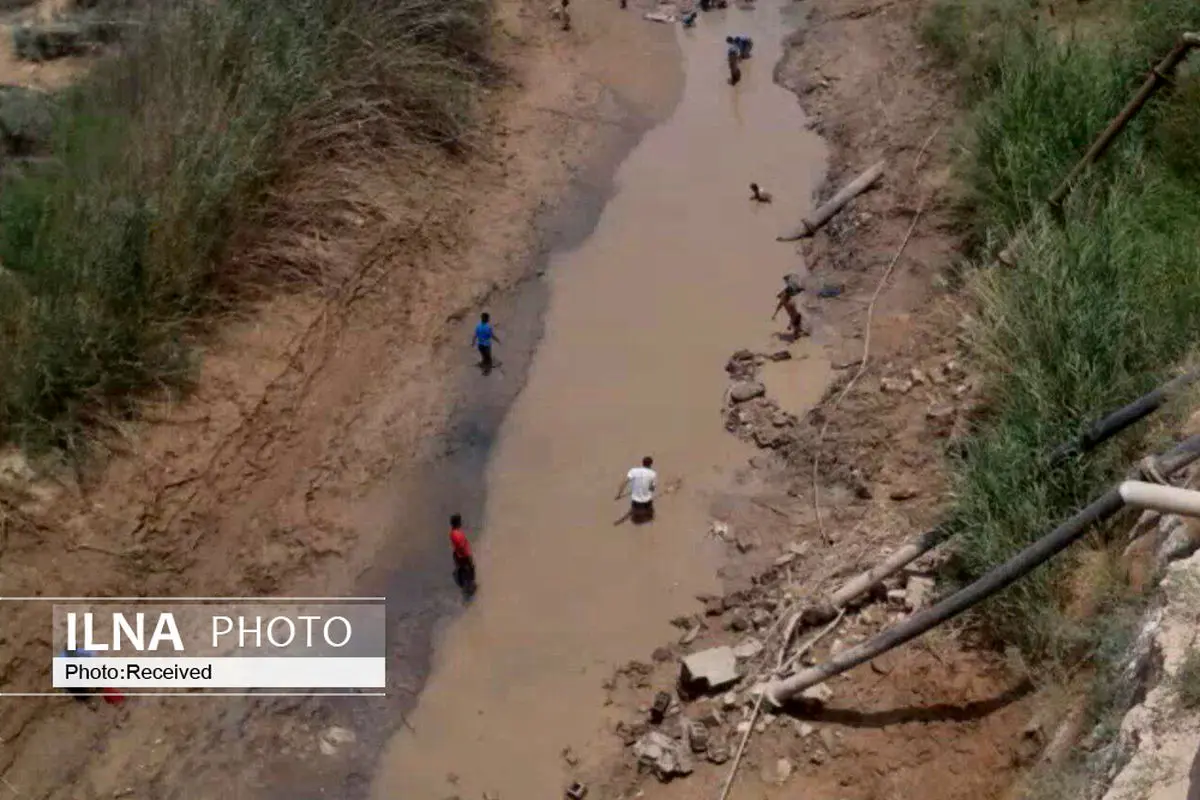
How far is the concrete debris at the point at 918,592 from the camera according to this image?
7355 mm

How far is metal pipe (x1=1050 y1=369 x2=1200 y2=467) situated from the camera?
20.3 feet

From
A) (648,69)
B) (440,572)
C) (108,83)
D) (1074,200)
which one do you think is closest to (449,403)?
(440,572)

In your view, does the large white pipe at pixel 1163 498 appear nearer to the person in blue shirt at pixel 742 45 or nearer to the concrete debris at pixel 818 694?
the concrete debris at pixel 818 694

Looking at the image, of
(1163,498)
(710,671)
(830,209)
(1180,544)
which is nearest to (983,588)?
(1180,544)

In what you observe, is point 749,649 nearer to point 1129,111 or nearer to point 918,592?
point 918,592

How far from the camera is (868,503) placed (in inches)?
350

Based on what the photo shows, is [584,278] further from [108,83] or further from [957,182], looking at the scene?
[108,83]

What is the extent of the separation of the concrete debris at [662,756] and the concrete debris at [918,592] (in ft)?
6.14

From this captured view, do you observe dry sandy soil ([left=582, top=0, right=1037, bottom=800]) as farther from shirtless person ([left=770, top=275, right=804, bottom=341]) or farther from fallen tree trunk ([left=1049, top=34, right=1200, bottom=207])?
fallen tree trunk ([left=1049, top=34, right=1200, bottom=207])

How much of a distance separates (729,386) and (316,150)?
5078mm

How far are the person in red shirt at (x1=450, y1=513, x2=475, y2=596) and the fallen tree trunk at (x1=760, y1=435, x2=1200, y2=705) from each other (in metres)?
2.75

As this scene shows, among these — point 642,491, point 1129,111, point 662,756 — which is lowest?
point 662,756

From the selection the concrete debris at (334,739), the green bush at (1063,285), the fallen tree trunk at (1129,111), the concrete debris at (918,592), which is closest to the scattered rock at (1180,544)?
the green bush at (1063,285)

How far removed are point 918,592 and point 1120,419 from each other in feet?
6.04
